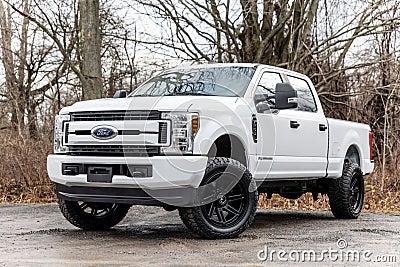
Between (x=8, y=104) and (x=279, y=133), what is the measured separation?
1339cm

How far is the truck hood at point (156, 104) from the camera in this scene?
6820mm

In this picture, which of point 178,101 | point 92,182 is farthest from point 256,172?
point 92,182

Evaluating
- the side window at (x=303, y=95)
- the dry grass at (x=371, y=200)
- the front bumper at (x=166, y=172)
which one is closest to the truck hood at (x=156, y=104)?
the front bumper at (x=166, y=172)

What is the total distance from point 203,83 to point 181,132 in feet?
5.19

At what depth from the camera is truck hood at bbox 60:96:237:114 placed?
6820 millimetres

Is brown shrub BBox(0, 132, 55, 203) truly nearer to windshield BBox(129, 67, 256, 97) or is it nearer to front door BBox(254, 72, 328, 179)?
windshield BBox(129, 67, 256, 97)

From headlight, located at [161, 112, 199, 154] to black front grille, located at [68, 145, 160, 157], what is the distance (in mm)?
156

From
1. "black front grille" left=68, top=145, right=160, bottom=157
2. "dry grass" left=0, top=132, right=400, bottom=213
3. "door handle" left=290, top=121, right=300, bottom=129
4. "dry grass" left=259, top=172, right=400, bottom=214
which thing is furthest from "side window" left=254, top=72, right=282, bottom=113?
"dry grass" left=0, top=132, right=400, bottom=213

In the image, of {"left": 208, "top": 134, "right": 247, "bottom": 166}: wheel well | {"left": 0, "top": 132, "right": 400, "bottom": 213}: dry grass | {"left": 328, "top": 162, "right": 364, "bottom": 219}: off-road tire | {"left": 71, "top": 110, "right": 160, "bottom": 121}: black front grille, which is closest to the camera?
{"left": 71, "top": 110, "right": 160, "bottom": 121}: black front grille

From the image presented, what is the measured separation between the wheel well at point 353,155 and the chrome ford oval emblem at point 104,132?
4.35 meters

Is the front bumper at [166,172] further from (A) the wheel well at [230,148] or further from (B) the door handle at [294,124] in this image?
(B) the door handle at [294,124]

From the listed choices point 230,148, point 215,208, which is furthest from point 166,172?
point 230,148

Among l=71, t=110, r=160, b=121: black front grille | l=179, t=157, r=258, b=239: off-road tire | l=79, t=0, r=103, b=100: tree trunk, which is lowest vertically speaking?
l=179, t=157, r=258, b=239: off-road tire

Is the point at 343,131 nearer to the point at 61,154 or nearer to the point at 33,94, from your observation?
the point at 61,154
